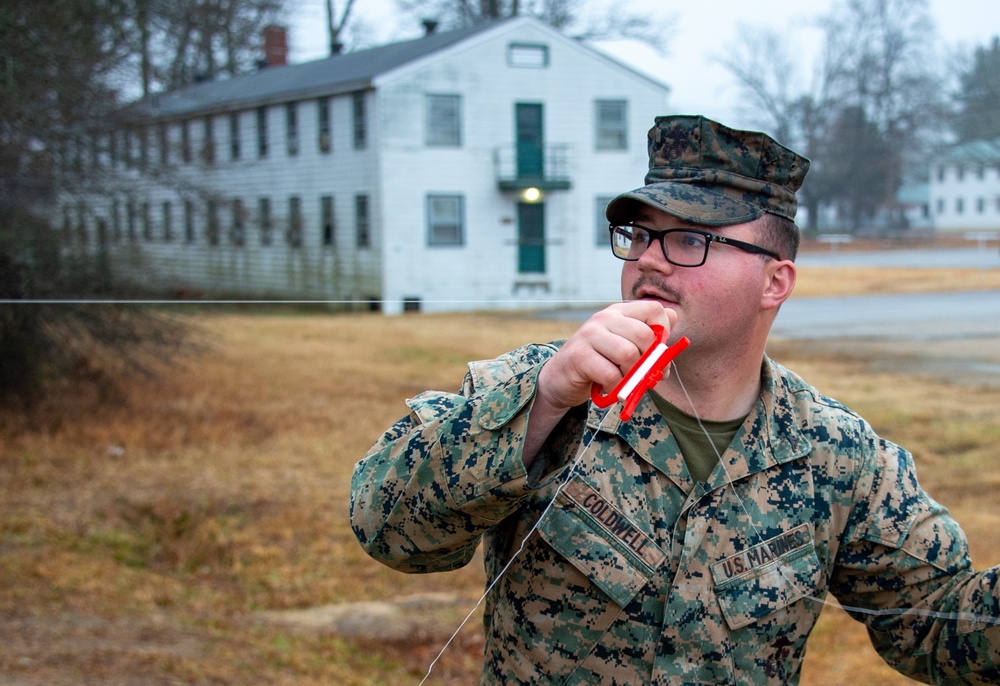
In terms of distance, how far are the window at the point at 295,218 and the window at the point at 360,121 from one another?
205cm

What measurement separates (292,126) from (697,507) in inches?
878

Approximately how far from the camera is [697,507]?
6.43 ft

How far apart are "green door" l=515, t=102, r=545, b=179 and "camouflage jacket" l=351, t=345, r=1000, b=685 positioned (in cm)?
1953

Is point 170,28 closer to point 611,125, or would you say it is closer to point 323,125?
point 323,125

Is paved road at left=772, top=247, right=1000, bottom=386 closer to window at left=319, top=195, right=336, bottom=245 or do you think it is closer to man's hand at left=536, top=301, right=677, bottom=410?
window at left=319, top=195, right=336, bottom=245

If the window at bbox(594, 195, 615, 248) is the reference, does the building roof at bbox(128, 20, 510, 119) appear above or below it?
above

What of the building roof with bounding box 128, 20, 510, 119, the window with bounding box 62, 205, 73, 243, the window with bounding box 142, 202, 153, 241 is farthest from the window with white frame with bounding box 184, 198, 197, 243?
the building roof with bounding box 128, 20, 510, 119

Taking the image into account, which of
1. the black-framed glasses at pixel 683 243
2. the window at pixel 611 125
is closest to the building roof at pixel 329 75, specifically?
the window at pixel 611 125

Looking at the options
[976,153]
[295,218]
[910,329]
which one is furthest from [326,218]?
[976,153]

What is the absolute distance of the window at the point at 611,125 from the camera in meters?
22.1

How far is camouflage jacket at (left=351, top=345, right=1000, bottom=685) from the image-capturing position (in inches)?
72.9

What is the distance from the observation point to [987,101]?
57.0ft

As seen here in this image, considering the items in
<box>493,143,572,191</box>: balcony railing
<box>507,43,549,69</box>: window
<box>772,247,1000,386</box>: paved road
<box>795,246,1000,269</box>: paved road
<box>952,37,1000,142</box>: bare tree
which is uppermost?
<box>507,43,549,69</box>: window

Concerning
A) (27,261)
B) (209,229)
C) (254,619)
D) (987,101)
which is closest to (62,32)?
(27,261)
